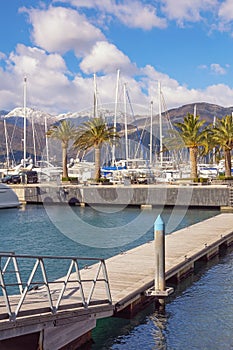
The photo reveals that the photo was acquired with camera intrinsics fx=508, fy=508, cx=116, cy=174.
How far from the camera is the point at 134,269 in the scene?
19.4 meters

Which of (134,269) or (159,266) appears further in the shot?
(134,269)

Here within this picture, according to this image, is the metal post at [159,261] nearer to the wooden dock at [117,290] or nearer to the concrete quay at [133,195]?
the wooden dock at [117,290]

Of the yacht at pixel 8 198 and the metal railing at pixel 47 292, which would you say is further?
the yacht at pixel 8 198

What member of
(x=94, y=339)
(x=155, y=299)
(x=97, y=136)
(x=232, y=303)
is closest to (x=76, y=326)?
(x=94, y=339)

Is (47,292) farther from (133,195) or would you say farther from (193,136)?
(193,136)

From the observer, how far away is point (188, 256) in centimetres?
2200

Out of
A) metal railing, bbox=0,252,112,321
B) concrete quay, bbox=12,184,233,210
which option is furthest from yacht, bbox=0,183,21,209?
metal railing, bbox=0,252,112,321

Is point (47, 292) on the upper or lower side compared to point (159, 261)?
upper

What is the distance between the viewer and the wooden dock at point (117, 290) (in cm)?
1195

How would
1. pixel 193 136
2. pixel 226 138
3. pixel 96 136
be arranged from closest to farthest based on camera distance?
pixel 193 136 < pixel 226 138 < pixel 96 136

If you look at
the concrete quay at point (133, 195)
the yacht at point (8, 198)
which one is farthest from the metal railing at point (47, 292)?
the yacht at point (8, 198)

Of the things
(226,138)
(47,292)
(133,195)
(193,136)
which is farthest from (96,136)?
(47,292)

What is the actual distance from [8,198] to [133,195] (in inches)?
567

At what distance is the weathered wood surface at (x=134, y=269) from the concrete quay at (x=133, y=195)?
18.9 meters
